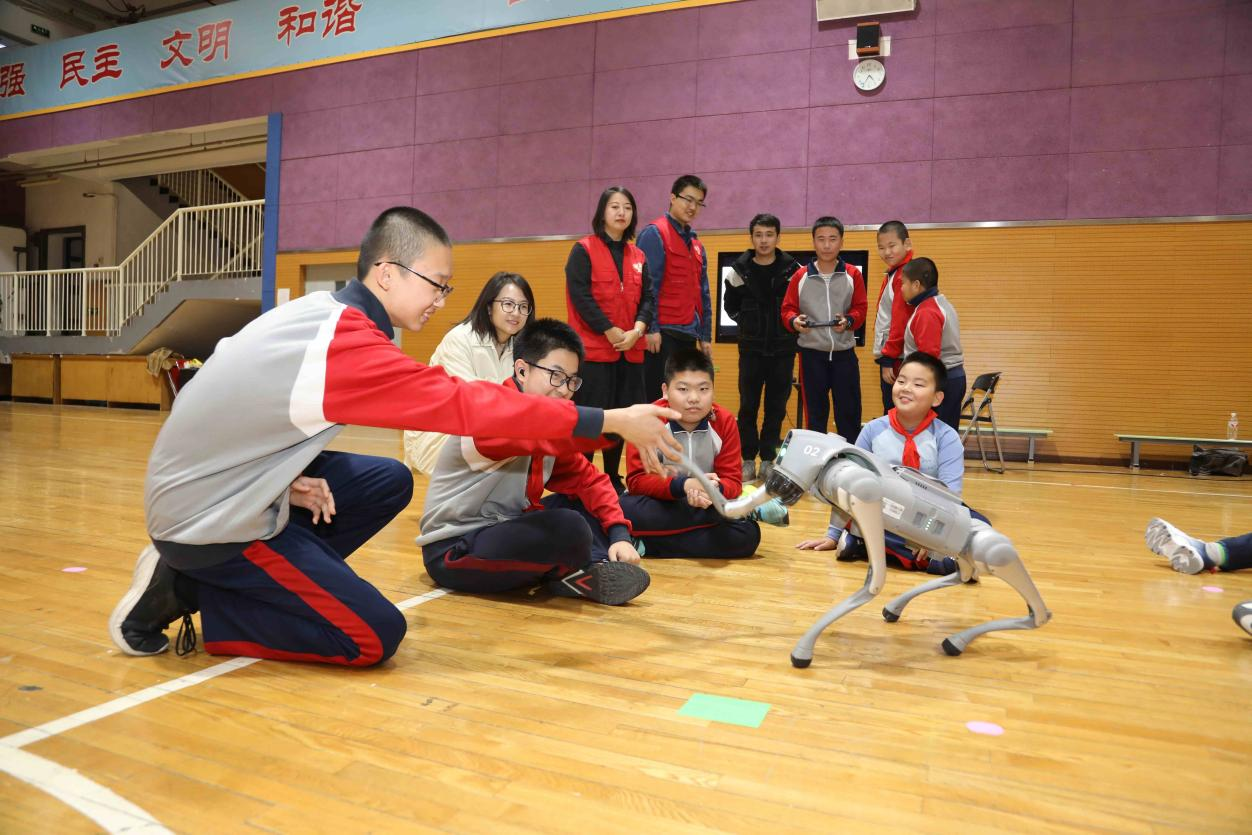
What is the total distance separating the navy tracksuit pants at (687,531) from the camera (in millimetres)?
3023

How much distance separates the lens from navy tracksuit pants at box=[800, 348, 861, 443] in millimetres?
4660

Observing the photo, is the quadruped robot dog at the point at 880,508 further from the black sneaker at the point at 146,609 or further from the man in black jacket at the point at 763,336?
the man in black jacket at the point at 763,336

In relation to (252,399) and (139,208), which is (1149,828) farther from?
(139,208)

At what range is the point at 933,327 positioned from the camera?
393 cm

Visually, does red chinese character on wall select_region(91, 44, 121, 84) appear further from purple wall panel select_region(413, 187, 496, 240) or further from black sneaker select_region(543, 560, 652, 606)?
black sneaker select_region(543, 560, 652, 606)

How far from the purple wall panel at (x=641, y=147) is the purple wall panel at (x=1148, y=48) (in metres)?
3.36

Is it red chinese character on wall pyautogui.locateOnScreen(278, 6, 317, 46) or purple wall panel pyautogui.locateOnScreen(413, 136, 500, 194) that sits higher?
red chinese character on wall pyautogui.locateOnScreen(278, 6, 317, 46)

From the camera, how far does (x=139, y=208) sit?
45.8ft

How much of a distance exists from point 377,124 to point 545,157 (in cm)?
227

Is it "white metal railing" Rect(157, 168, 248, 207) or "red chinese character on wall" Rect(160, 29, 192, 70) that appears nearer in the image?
"red chinese character on wall" Rect(160, 29, 192, 70)

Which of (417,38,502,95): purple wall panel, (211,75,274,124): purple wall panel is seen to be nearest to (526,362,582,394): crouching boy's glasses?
(417,38,502,95): purple wall panel

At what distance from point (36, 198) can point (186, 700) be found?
54.1 feet

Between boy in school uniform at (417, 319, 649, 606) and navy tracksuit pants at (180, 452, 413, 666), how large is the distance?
1.64 ft

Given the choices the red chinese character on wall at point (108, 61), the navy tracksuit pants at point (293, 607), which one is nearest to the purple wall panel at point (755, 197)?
the navy tracksuit pants at point (293, 607)
